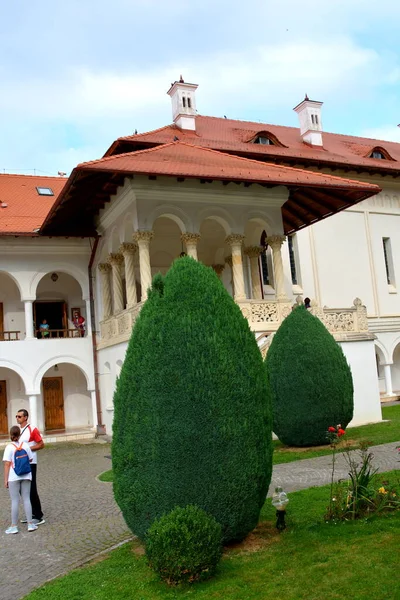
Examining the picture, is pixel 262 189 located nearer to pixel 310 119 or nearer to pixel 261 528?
pixel 310 119

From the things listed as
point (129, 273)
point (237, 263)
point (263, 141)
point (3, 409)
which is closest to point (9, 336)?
point (3, 409)

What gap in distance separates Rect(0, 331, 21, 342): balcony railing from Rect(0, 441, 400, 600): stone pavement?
6.44m

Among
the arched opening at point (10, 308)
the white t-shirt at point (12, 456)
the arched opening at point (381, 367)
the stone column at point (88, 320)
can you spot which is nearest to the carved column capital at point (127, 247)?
the stone column at point (88, 320)

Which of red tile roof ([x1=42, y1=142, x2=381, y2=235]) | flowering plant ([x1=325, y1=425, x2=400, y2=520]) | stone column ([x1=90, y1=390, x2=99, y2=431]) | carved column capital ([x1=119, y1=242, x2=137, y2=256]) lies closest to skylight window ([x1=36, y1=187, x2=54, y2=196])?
red tile roof ([x1=42, y1=142, x2=381, y2=235])

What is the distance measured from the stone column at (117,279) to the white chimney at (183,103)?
23.8 feet

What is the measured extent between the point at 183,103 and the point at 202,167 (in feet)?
31.0

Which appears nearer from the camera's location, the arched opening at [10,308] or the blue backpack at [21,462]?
the blue backpack at [21,462]

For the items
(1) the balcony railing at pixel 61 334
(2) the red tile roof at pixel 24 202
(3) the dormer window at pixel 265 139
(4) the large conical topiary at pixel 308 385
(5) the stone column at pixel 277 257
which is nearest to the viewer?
(4) the large conical topiary at pixel 308 385

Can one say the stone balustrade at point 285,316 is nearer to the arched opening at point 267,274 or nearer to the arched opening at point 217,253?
the arched opening at point 217,253

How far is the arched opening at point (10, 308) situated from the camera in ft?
66.4

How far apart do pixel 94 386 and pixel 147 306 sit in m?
13.9

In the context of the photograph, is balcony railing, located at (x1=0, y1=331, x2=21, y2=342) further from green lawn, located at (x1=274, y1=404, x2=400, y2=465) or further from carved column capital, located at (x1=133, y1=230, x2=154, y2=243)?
green lawn, located at (x1=274, y1=404, x2=400, y2=465)

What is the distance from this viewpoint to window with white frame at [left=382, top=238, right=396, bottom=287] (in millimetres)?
25281

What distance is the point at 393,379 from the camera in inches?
991
